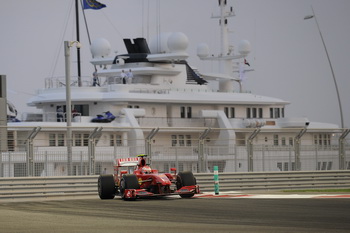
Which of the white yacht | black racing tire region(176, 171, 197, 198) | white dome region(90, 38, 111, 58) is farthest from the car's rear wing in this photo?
white dome region(90, 38, 111, 58)

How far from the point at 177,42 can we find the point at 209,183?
25738 millimetres

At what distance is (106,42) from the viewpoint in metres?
53.7

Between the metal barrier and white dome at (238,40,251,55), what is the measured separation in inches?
1178

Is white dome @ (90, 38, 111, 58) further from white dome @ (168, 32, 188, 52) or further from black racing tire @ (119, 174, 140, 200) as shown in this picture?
black racing tire @ (119, 174, 140, 200)

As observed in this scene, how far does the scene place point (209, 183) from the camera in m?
26.2

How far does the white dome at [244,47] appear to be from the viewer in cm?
5738

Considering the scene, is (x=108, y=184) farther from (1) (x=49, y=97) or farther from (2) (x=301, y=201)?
(1) (x=49, y=97)

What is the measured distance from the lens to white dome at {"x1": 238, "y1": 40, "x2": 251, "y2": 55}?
57375 mm

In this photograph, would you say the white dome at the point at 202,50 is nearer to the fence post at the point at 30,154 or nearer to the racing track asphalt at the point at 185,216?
the fence post at the point at 30,154

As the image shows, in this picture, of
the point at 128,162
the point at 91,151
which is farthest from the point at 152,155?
the point at 128,162

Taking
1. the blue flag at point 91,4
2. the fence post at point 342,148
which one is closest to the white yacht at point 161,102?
the blue flag at point 91,4

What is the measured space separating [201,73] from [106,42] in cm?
708

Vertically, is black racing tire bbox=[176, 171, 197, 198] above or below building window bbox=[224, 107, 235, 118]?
below

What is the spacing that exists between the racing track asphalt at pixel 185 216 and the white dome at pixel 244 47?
37.9 m
